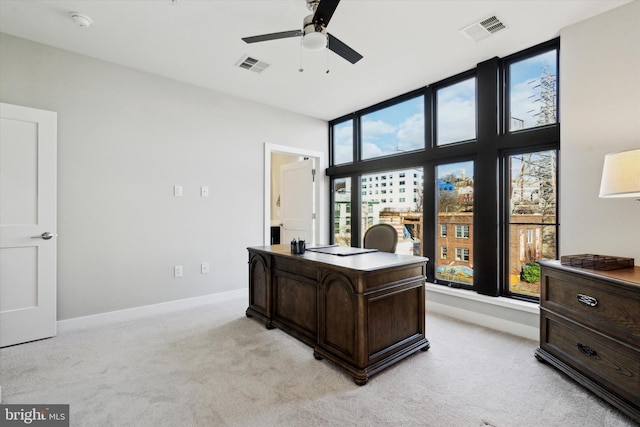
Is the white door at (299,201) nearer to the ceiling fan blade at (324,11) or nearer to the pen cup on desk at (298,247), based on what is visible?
the pen cup on desk at (298,247)

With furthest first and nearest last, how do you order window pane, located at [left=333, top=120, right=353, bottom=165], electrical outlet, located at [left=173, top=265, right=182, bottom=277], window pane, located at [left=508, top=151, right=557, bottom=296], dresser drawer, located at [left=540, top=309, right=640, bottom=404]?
window pane, located at [left=333, top=120, right=353, bottom=165], electrical outlet, located at [left=173, top=265, right=182, bottom=277], window pane, located at [left=508, top=151, right=557, bottom=296], dresser drawer, located at [left=540, top=309, right=640, bottom=404]

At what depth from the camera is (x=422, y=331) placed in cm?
243

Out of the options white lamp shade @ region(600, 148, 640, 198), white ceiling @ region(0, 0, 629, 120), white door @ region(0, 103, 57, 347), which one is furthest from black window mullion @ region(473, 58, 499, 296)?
white door @ region(0, 103, 57, 347)

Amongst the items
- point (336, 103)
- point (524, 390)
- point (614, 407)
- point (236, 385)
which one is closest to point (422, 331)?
point (524, 390)

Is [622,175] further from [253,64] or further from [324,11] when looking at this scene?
[253,64]

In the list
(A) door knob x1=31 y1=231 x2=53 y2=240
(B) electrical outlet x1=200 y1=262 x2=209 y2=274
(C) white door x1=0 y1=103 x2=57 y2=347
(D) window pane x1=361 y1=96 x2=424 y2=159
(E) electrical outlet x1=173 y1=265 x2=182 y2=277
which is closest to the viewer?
(C) white door x1=0 y1=103 x2=57 y2=347

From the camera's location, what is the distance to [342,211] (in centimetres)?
498

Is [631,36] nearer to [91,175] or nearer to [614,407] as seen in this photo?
[614,407]

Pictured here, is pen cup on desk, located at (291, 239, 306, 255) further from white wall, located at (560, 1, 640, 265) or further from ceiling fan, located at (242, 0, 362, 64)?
white wall, located at (560, 1, 640, 265)

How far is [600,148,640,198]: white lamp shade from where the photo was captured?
5.42 ft

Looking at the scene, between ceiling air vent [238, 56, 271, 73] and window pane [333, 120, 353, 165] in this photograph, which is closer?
ceiling air vent [238, 56, 271, 73]

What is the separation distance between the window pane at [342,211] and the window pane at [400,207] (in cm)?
33

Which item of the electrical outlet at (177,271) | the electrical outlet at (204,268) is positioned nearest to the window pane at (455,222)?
the electrical outlet at (204,268)

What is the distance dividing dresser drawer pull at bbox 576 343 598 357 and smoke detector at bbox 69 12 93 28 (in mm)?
4320
